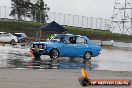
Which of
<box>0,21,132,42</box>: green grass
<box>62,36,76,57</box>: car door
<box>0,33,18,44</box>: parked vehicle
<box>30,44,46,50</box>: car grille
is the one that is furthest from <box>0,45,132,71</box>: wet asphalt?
<box>0,21,132,42</box>: green grass

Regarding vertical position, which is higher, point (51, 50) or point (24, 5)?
point (24, 5)

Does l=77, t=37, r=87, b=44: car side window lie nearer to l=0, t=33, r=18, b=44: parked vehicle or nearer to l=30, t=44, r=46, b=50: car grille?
l=30, t=44, r=46, b=50: car grille

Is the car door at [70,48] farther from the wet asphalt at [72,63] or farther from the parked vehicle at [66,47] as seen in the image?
the wet asphalt at [72,63]

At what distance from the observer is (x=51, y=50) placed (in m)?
25.4

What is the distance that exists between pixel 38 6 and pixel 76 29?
3308 cm

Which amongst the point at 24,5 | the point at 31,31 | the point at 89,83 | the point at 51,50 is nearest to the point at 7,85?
the point at 89,83

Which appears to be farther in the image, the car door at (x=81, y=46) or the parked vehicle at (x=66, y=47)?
the car door at (x=81, y=46)

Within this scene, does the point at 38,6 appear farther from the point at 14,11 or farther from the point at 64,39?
the point at 64,39

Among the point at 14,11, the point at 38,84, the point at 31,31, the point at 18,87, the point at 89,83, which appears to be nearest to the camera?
the point at 89,83

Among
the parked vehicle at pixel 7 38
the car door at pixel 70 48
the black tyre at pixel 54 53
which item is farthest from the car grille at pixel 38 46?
the parked vehicle at pixel 7 38

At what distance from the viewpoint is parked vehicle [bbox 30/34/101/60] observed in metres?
25.5

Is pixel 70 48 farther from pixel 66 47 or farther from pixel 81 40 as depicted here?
pixel 81 40

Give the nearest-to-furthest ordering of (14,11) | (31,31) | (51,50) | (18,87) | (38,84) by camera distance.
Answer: (18,87)
(38,84)
(51,50)
(31,31)
(14,11)

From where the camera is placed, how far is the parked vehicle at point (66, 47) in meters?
25.5
